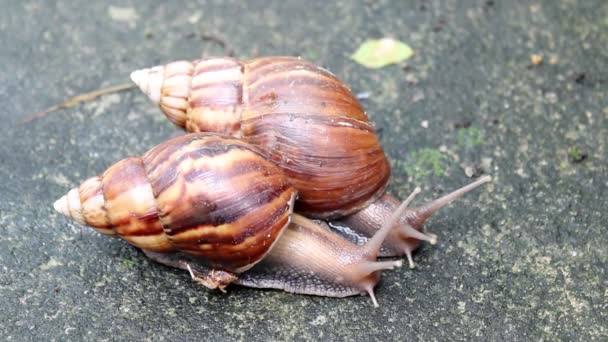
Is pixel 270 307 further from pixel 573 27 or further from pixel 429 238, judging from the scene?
pixel 573 27

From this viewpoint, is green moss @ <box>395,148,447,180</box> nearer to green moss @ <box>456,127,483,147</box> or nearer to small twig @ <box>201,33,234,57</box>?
green moss @ <box>456,127,483,147</box>

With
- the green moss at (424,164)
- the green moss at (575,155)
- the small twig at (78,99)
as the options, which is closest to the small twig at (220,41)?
the small twig at (78,99)

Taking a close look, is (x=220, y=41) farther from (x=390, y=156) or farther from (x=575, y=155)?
(x=575, y=155)

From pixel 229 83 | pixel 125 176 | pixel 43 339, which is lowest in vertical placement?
pixel 43 339

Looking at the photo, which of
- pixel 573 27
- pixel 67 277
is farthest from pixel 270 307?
pixel 573 27

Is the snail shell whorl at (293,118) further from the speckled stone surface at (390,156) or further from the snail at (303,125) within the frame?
the speckled stone surface at (390,156)
